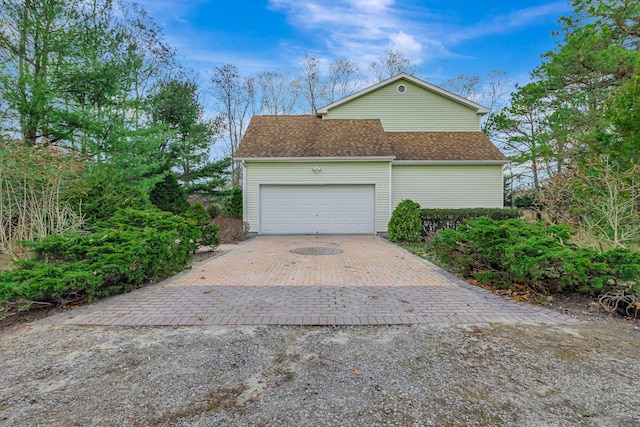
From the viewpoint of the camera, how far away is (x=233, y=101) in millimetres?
24766

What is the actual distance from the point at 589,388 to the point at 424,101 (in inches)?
597

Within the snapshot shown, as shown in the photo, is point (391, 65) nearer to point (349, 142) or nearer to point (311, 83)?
point (311, 83)

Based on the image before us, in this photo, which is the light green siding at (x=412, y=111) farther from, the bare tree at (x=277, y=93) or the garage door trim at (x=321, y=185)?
the bare tree at (x=277, y=93)

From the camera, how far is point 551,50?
13.4 metres

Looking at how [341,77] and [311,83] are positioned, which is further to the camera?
[341,77]

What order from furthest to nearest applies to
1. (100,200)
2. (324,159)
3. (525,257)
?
(324,159) → (100,200) → (525,257)

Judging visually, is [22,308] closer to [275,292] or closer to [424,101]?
[275,292]

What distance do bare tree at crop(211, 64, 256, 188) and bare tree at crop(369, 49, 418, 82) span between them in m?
10.6

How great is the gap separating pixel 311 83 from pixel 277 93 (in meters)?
3.04

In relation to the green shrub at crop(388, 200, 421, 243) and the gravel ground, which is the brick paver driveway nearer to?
the gravel ground

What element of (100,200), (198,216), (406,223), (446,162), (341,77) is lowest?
(406,223)

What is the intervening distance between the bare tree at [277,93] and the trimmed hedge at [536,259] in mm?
22964

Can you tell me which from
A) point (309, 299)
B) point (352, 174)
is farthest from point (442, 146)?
point (309, 299)

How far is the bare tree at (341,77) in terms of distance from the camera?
25.2 meters
